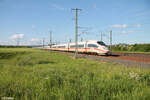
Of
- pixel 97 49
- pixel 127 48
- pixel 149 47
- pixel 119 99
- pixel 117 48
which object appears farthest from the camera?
pixel 117 48

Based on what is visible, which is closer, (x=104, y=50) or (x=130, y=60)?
(x=130, y=60)

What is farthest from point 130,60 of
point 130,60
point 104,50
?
point 104,50

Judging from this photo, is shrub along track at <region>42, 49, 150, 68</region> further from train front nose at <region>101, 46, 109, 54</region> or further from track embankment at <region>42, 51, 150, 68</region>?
train front nose at <region>101, 46, 109, 54</region>

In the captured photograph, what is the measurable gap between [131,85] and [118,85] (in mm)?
427

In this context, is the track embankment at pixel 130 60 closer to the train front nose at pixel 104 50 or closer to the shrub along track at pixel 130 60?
the shrub along track at pixel 130 60

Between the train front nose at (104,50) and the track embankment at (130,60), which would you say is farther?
the train front nose at (104,50)

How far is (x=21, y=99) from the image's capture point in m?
2.55

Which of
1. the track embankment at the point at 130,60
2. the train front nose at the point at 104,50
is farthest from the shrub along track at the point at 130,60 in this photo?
the train front nose at the point at 104,50

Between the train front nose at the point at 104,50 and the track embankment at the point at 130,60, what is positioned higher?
the train front nose at the point at 104,50

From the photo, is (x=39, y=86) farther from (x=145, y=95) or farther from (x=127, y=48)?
(x=127, y=48)

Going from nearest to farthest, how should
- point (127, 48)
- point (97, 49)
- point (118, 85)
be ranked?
point (118, 85) < point (97, 49) < point (127, 48)

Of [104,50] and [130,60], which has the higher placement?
[104,50]

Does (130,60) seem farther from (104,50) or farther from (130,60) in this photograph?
(104,50)

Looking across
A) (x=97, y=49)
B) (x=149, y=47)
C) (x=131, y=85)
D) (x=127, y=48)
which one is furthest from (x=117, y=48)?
(x=131, y=85)
